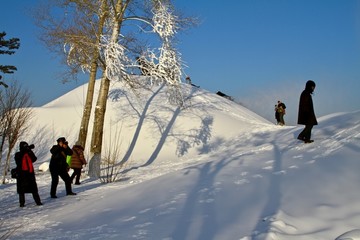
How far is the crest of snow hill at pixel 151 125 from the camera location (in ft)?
64.6


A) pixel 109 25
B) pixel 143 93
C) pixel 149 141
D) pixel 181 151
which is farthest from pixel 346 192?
pixel 143 93

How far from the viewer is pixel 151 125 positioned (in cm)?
2147

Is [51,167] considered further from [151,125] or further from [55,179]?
[151,125]

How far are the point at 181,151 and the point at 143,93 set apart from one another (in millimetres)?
6505

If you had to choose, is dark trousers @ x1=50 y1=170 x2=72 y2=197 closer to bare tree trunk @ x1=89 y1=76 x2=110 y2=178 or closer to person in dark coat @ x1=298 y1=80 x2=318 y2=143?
bare tree trunk @ x1=89 y1=76 x2=110 y2=178

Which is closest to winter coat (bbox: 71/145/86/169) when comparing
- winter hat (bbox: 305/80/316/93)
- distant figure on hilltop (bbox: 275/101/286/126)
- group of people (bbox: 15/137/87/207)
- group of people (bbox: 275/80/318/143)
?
group of people (bbox: 15/137/87/207)

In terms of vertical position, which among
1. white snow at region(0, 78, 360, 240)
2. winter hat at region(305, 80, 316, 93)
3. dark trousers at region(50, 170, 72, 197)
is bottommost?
white snow at region(0, 78, 360, 240)

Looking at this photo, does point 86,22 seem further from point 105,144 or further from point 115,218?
point 115,218

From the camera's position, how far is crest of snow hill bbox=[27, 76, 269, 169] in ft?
64.6

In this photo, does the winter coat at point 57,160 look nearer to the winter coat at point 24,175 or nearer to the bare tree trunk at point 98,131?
the winter coat at point 24,175

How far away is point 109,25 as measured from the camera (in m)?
14.3

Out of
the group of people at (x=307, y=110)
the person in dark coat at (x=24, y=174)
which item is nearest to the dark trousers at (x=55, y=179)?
the person in dark coat at (x=24, y=174)

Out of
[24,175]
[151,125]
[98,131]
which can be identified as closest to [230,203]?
[24,175]

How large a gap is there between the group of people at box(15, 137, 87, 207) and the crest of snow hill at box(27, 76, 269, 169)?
6470mm
